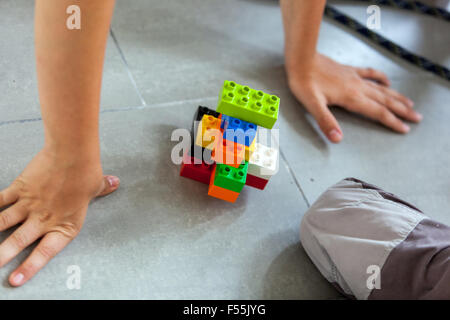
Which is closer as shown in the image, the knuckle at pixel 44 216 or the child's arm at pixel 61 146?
the child's arm at pixel 61 146

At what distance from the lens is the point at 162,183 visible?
0.84 meters

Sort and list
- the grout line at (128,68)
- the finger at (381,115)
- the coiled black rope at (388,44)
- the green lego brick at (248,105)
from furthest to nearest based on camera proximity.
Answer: the coiled black rope at (388,44) → the finger at (381,115) → the grout line at (128,68) → the green lego brick at (248,105)

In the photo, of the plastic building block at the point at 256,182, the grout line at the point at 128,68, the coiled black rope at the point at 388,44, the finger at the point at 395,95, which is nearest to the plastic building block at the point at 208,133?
the plastic building block at the point at 256,182

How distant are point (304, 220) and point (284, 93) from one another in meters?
0.42

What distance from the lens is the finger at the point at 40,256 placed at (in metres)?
0.65

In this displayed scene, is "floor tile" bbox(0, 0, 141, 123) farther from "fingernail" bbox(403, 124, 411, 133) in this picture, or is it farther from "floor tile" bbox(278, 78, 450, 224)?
"fingernail" bbox(403, 124, 411, 133)

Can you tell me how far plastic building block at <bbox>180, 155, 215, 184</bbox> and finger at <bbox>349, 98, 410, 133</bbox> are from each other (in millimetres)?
491

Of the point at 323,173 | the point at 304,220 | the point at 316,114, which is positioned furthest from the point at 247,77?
the point at 304,220

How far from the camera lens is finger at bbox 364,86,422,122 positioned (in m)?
1.13

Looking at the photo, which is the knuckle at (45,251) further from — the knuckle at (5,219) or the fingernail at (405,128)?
the fingernail at (405,128)

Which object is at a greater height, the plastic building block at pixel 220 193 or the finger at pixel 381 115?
the finger at pixel 381 115

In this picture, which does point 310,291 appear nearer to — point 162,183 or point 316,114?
point 162,183

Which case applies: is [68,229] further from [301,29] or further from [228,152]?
[301,29]

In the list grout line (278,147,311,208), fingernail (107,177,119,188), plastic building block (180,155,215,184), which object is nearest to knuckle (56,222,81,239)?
fingernail (107,177,119,188)
